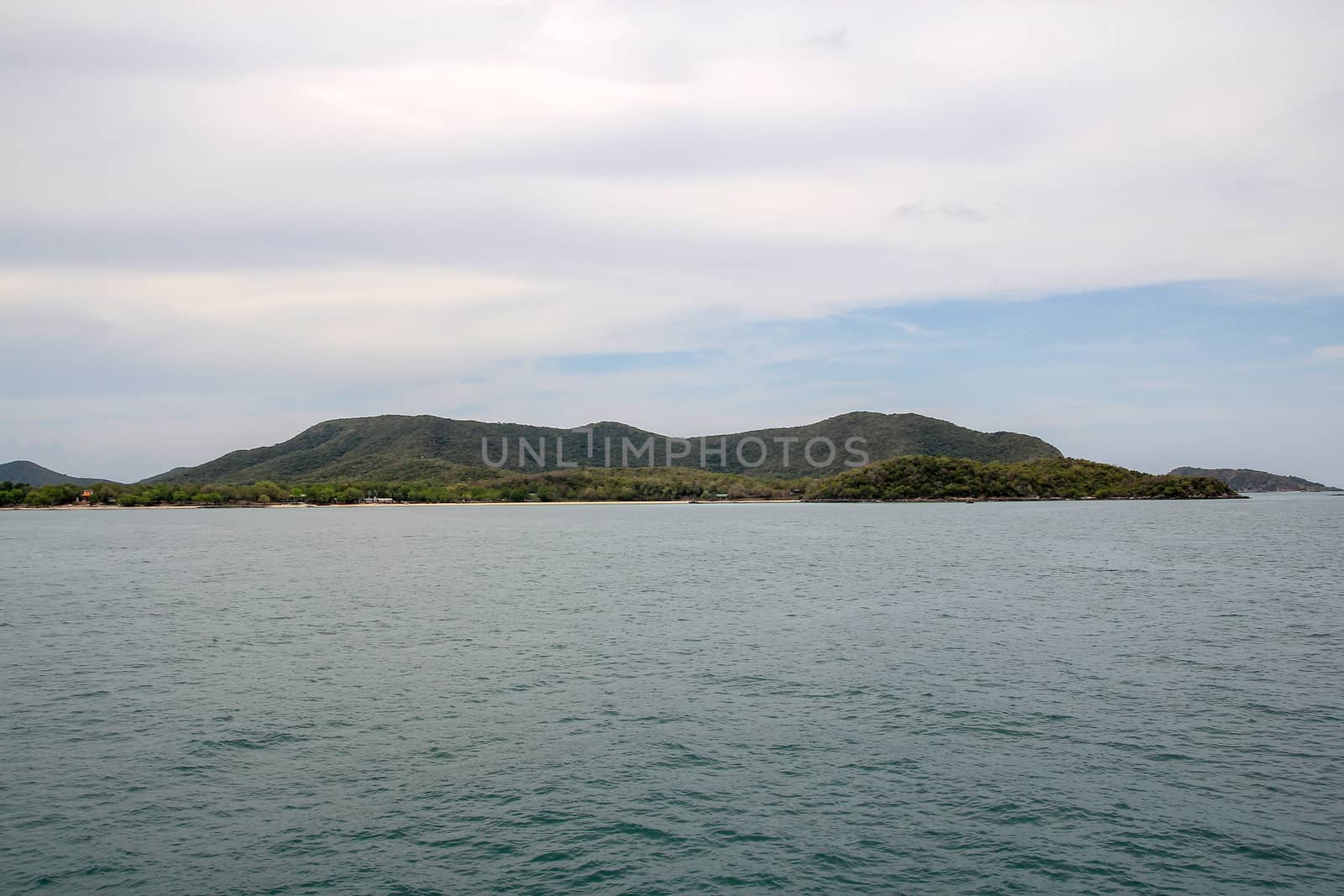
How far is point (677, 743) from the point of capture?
24.8m

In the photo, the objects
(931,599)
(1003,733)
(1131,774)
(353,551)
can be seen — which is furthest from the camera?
(353,551)

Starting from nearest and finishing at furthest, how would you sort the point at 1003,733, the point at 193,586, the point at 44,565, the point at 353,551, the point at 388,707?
the point at 1003,733, the point at 388,707, the point at 193,586, the point at 44,565, the point at 353,551

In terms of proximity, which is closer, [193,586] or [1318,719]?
[1318,719]

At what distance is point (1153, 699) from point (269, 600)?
168 ft

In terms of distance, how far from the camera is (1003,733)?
25.5m

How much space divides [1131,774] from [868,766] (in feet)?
21.4

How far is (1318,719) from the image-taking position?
26625 mm

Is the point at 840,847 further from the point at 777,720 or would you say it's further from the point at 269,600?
the point at 269,600

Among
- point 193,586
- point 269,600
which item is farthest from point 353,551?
point 269,600

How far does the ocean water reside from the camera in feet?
57.1

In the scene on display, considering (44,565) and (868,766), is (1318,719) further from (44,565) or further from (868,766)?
(44,565)

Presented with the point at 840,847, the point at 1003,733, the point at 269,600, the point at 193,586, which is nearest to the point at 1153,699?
the point at 1003,733

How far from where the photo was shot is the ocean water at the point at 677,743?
17391mm

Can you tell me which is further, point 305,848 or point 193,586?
point 193,586
